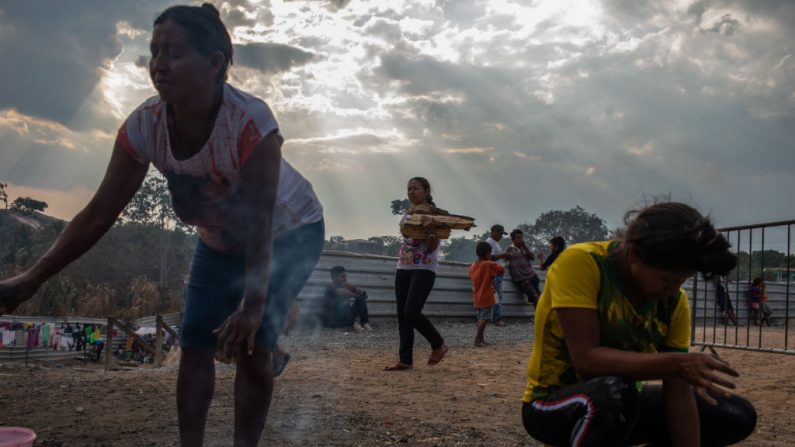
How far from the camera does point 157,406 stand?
12.3 ft

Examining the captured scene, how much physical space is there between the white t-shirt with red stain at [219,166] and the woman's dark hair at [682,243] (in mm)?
1174

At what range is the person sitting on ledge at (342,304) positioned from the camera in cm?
930

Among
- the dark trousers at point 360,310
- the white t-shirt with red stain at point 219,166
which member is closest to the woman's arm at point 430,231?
the white t-shirt with red stain at point 219,166

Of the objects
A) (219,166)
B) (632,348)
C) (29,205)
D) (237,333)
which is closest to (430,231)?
(632,348)

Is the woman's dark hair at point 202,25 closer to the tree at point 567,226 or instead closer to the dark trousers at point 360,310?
the dark trousers at point 360,310

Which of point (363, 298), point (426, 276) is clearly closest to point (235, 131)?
→ point (426, 276)

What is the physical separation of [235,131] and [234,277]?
623 mm

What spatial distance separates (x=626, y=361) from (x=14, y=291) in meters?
1.85

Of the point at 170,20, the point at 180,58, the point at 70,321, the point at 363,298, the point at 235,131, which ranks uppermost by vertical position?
the point at 170,20

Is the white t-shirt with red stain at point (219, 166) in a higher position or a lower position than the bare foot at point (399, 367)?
higher

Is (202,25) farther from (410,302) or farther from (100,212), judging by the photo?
(410,302)

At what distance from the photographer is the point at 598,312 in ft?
6.44

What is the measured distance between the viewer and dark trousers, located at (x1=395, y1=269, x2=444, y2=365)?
5348 millimetres

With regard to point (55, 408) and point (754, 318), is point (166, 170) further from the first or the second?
point (754, 318)
